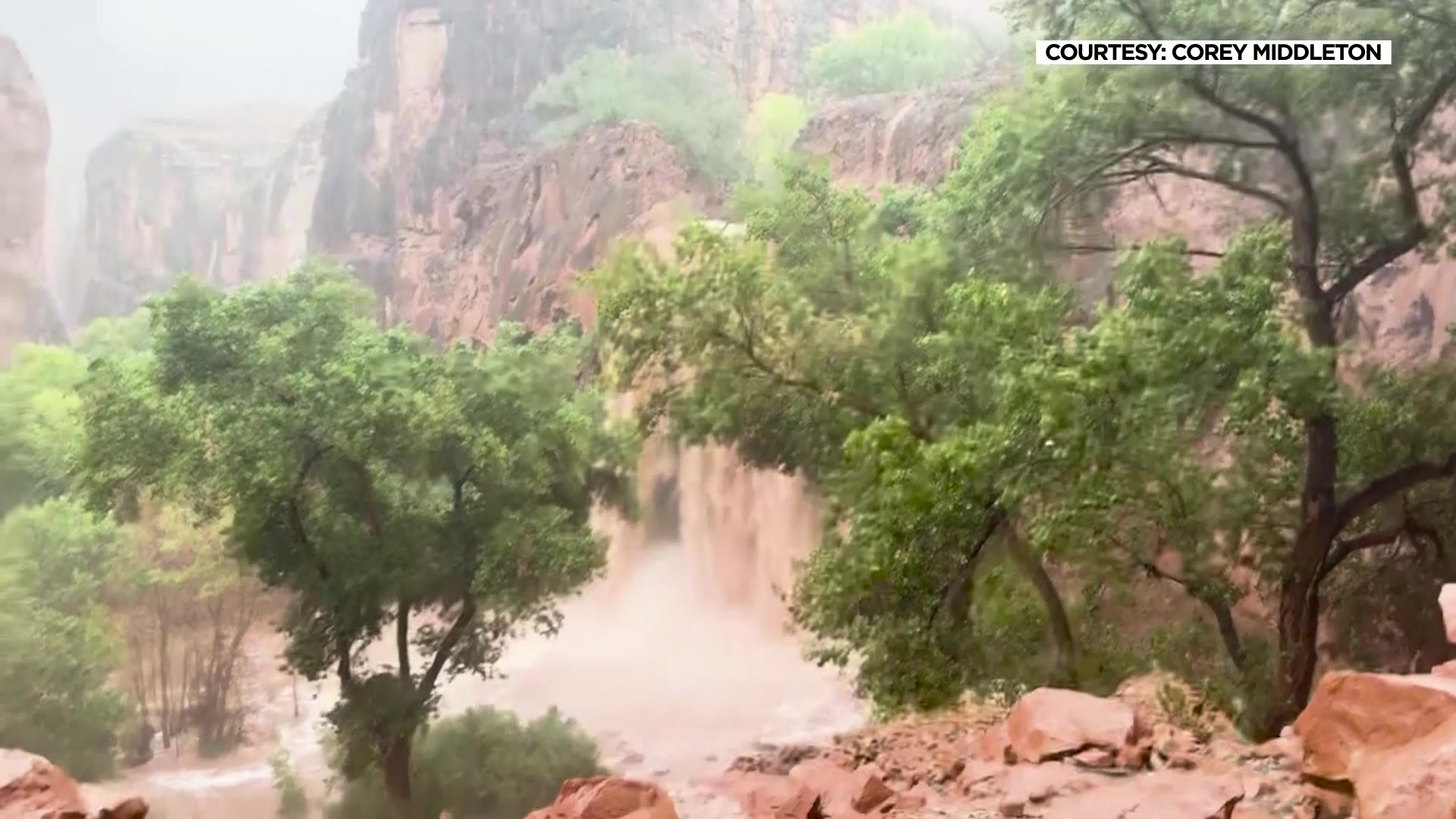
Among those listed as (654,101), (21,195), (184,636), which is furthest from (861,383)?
(21,195)

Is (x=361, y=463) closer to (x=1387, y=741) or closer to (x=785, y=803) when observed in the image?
(x=785, y=803)

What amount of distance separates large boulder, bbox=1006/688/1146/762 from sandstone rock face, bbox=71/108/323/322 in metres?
18.7

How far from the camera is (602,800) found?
16.7ft

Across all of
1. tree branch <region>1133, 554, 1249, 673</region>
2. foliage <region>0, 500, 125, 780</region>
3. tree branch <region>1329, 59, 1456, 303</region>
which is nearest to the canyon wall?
foliage <region>0, 500, 125, 780</region>

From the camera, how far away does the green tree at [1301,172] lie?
7012mm

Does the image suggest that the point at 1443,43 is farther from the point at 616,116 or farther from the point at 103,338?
the point at 103,338

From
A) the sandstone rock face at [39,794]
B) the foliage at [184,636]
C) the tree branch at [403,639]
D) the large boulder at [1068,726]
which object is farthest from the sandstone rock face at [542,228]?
the large boulder at [1068,726]

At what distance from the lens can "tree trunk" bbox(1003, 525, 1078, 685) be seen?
7227 mm

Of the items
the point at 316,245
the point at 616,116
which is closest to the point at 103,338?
the point at 316,245

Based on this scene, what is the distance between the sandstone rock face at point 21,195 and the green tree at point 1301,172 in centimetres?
1989

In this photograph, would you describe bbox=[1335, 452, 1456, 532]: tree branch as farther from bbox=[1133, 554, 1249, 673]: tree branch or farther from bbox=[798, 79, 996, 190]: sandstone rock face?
bbox=[798, 79, 996, 190]: sandstone rock face

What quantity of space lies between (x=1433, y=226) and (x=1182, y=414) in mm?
2671

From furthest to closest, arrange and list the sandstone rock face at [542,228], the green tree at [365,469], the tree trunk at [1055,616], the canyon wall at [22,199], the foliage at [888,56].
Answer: the foliage at [888,56] → the canyon wall at [22,199] → the sandstone rock face at [542,228] → the green tree at [365,469] → the tree trunk at [1055,616]

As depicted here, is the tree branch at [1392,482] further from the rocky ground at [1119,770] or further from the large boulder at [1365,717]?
the large boulder at [1365,717]
